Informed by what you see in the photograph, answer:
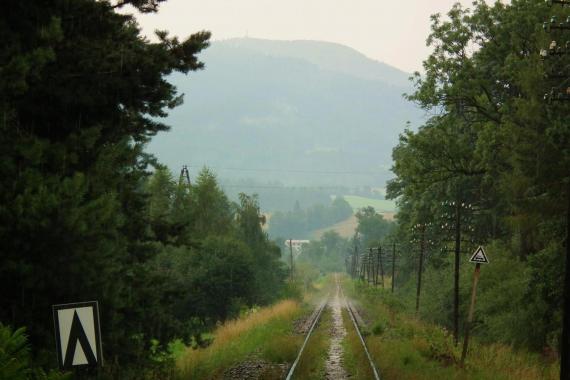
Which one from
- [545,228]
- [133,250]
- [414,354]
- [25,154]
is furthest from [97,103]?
[545,228]

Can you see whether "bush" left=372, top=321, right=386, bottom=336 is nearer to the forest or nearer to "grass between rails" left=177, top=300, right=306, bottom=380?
the forest

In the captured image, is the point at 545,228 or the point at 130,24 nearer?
the point at 130,24

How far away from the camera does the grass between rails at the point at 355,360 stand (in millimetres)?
16375

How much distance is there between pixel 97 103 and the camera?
34.1 ft

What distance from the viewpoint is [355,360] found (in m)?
19.7

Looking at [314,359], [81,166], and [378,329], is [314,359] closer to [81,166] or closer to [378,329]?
[378,329]

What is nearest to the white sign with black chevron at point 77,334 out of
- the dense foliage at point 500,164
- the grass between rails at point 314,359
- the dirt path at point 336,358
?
the grass between rails at point 314,359

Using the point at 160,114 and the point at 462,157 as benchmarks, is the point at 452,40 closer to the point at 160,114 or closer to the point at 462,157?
the point at 462,157

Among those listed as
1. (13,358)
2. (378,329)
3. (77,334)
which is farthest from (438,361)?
(13,358)

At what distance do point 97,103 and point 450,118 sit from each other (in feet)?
85.0

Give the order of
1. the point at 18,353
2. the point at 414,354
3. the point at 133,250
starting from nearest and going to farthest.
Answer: the point at 18,353, the point at 133,250, the point at 414,354

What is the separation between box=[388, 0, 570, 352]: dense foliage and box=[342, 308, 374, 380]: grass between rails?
16.6 feet

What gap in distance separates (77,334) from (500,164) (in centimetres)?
2695

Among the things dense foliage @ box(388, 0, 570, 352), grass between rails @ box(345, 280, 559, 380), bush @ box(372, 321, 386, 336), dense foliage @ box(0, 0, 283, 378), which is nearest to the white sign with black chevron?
dense foliage @ box(0, 0, 283, 378)
